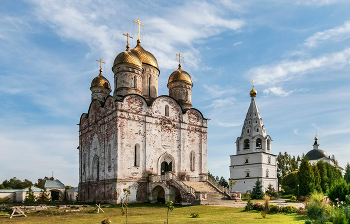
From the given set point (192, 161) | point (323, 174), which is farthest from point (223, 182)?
point (192, 161)

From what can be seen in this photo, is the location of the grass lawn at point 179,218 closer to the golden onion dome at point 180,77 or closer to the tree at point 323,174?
the golden onion dome at point 180,77

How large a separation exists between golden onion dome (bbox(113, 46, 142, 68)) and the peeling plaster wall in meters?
3.90

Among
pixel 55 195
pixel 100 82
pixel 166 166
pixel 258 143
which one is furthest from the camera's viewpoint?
pixel 55 195

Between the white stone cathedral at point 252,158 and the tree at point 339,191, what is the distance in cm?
2727

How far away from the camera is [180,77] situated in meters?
30.4

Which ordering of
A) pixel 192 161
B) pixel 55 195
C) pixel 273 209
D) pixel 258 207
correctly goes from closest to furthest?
pixel 273 209, pixel 258 207, pixel 192 161, pixel 55 195

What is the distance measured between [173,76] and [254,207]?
59.2ft

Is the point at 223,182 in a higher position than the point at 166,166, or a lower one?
lower

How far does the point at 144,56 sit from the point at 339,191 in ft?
69.8

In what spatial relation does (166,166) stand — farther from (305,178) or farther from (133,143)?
(305,178)

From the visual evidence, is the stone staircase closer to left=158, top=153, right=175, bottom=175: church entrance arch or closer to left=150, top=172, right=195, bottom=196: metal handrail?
left=150, top=172, right=195, bottom=196: metal handrail

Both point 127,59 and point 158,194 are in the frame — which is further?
point 127,59

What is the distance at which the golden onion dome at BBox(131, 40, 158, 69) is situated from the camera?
96.0 feet

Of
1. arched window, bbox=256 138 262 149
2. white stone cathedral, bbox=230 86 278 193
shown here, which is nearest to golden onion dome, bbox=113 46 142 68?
white stone cathedral, bbox=230 86 278 193
